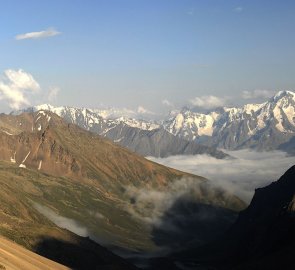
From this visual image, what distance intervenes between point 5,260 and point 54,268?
56.3 ft

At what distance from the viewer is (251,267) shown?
17925 centimetres

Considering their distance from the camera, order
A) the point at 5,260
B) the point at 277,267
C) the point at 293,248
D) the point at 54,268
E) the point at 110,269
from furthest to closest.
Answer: the point at 110,269 → the point at 293,248 → the point at 277,267 → the point at 54,268 → the point at 5,260

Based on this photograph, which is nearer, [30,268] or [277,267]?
[30,268]

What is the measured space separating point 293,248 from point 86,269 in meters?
68.8

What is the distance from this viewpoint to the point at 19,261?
11775 centimetres

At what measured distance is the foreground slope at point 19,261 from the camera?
111412 mm

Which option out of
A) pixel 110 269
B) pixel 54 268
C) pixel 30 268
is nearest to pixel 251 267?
pixel 110 269

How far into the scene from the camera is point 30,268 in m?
115

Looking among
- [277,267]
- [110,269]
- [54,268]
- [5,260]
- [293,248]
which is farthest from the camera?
[110,269]

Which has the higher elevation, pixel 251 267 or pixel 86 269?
pixel 251 267

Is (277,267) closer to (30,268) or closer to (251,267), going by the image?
(251,267)

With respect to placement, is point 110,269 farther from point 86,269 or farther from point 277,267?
point 277,267

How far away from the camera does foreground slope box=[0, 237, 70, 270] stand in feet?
366

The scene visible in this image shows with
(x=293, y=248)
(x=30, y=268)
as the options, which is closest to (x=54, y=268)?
(x=30, y=268)
